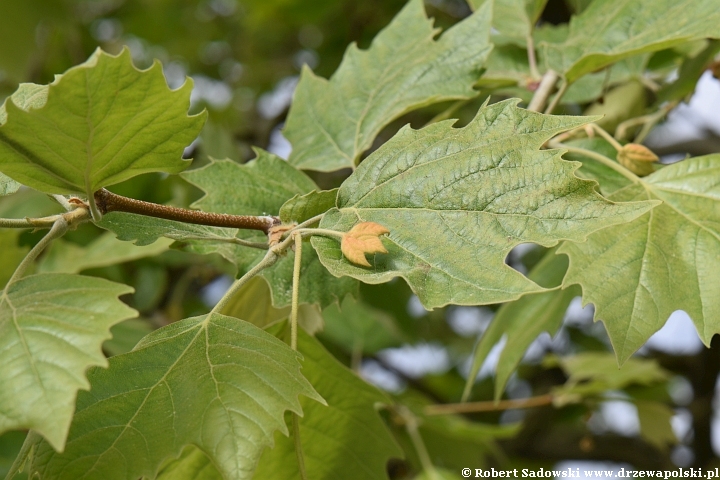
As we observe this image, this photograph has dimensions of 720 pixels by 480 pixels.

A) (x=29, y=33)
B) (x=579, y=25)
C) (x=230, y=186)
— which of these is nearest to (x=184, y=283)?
(x=29, y=33)

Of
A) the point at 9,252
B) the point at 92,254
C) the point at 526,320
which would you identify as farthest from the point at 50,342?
the point at 92,254

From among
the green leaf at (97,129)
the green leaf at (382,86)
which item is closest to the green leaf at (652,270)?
the green leaf at (382,86)

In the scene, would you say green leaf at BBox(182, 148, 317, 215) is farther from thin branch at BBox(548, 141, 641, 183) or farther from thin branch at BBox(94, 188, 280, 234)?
thin branch at BBox(548, 141, 641, 183)

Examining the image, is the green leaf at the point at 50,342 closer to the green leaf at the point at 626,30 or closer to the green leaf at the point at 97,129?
the green leaf at the point at 97,129

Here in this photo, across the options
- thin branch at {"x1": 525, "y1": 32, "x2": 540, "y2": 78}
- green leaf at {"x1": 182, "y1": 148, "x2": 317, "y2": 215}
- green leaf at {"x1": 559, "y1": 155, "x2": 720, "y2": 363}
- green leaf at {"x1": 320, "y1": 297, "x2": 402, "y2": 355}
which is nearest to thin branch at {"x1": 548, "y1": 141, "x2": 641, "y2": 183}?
green leaf at {"x1": 559, "y1": 155, "x2": 720, "y2": 363}

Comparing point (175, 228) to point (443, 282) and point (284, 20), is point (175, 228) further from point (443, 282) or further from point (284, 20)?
point (284, 20)

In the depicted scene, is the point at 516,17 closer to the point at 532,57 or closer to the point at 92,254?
the point at 532,57
